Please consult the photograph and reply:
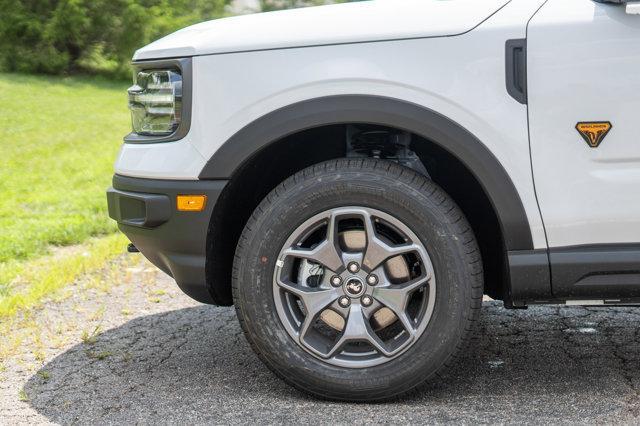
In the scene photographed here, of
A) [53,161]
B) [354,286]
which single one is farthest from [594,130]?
[53,161]

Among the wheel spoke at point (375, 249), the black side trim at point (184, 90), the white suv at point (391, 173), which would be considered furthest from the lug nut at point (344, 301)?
the black side trim at point (184, 90)

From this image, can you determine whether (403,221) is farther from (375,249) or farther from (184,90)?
(184,90)

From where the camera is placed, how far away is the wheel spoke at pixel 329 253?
11.1ft

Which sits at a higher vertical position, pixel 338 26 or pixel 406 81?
pixel 338 26

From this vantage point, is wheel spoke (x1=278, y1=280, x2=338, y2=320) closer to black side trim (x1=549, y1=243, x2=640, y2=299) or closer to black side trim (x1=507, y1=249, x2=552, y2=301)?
black side trim (x1=507, y1=249, x2=552, y2=301)

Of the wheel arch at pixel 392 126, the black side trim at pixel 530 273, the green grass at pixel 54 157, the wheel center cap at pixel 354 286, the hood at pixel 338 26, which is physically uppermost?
the hood at pixel 338 26

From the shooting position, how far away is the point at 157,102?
139 inches

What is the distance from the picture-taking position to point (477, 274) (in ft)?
10.9

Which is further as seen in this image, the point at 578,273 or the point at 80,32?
the point at 80,32

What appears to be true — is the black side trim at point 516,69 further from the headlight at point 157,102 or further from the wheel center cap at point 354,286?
the headlight at point 157,102

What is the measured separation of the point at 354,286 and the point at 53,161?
8203 millimetres

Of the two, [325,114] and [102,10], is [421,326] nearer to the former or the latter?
[325,114]

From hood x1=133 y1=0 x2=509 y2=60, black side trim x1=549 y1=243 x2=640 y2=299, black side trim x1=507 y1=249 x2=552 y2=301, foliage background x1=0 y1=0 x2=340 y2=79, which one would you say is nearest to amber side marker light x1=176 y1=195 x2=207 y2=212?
hood x1=133 y1=0 x2=509 y2=60

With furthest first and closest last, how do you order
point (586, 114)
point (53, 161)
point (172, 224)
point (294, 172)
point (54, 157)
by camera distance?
point (54, 157), point (53, 161), point (294, 172), point (172, 224), point (586, 114)
